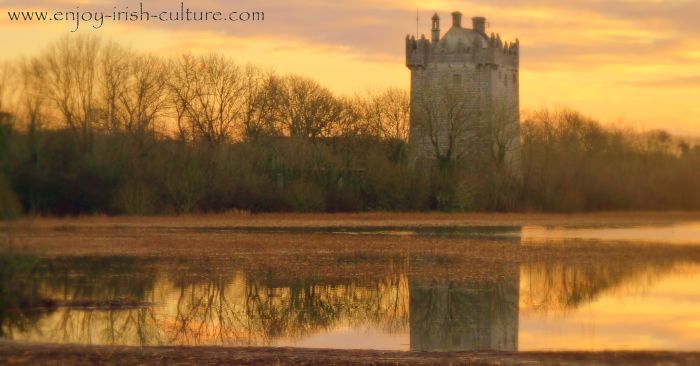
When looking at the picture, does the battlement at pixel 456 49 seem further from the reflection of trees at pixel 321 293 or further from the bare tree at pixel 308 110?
the reflection of trees at pixel 321 293

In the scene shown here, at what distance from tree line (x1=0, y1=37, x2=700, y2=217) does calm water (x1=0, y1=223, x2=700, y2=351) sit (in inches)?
930

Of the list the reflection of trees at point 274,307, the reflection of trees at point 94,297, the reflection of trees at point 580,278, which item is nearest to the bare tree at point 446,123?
the reflection of trees at point 580,278

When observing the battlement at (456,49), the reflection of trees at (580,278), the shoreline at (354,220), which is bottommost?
the reflection of trees at (580,278)

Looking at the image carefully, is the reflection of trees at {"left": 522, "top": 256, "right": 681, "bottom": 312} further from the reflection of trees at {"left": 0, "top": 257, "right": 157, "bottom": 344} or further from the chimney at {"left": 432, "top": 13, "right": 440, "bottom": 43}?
the chimney at {"left": 432, "top": 13, "right": 440, "bottom": 43}

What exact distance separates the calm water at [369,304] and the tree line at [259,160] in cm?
2363

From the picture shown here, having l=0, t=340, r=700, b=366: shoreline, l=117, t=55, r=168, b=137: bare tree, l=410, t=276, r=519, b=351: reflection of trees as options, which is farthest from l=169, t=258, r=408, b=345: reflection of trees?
l=117, t=55, r=168, b=137: bare tree

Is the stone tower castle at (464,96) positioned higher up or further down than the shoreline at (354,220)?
higher up

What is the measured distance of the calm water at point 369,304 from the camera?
71.5 ft

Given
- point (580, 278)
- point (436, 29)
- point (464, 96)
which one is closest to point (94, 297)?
point (580, 278)

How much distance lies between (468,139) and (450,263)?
43938 millimetres

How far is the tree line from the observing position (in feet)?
204

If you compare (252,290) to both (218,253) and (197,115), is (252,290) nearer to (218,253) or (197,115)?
(218,253)

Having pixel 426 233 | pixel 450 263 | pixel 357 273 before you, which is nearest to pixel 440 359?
pixel 357 273

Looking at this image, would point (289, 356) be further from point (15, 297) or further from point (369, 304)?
point (15, 297)
